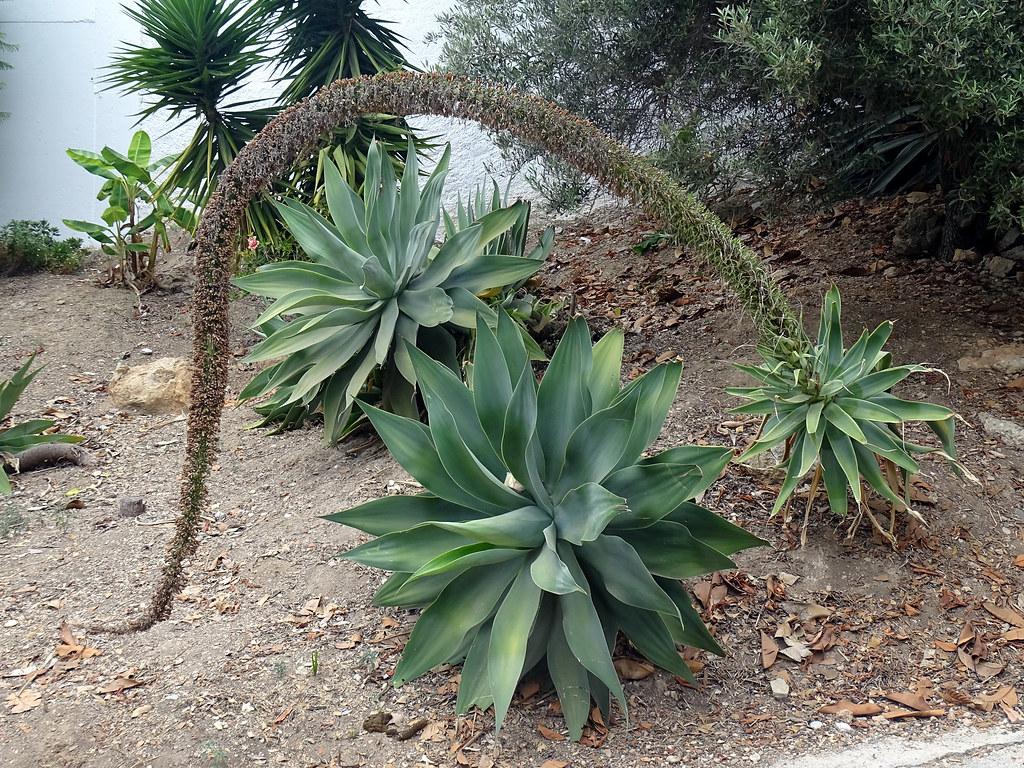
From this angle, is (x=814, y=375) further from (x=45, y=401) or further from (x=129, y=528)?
(x=45, y=401)

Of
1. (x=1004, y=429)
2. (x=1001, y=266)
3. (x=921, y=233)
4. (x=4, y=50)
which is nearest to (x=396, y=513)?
(x=1004, y=429)

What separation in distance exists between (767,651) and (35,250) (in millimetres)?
7741

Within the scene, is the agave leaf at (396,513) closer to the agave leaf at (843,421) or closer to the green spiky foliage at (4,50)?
the agave leaf at (843,421)

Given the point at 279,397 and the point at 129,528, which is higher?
the point at 279,397

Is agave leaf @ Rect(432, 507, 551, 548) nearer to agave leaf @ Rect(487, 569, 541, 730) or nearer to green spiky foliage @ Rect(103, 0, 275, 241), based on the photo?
agave leaf @ Rect(487, 569, 541, 730)

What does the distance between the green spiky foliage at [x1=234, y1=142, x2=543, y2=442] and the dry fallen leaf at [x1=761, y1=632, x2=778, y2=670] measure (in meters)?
1.98

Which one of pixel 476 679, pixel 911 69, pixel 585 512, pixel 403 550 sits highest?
pixel 911 69

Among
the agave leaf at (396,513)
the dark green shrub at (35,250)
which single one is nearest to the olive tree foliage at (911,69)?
the agave leaf at (396,513)

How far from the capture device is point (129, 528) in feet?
13.8

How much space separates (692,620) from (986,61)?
Result: 2.58 meters

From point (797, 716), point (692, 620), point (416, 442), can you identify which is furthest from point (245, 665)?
point (797, 716)

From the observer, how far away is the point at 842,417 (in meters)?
3.04

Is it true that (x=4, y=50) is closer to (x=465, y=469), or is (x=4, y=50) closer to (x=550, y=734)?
(x=465, y=469)

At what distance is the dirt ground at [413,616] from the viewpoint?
2650 mm
